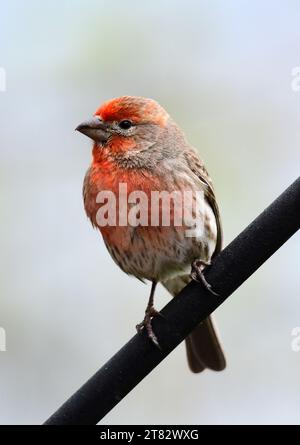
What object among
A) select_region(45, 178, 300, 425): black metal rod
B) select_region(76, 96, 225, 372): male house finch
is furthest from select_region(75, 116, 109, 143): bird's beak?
select_region(45, 178, 300, 425): black metal rod

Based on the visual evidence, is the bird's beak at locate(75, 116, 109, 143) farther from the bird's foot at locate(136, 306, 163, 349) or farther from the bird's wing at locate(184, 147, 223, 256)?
the bird's foot at locate(136, 306, 163, 349)

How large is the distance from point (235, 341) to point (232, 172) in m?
1.28

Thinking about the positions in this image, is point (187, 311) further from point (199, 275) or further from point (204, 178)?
point (204, 178)

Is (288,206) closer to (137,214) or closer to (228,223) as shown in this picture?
(137,214)

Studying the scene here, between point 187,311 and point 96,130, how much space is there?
80.5 inches

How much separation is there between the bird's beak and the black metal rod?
1.88 metres

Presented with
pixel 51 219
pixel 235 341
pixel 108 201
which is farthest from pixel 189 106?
pixel 108 201

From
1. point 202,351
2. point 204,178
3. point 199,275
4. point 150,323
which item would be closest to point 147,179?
point 204,178

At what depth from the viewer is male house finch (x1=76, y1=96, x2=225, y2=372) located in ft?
17.8

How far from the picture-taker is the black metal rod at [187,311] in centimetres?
356

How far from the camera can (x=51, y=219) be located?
744cm

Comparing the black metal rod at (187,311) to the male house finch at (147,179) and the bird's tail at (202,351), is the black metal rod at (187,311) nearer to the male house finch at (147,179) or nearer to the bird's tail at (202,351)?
the male house finch at (147,179)

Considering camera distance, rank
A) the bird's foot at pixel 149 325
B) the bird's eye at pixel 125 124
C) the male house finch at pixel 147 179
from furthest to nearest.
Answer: the bird's eye at pixel 125 124 < the male house finch at pixel 147 179 < the bird's foot at pixel 149 325

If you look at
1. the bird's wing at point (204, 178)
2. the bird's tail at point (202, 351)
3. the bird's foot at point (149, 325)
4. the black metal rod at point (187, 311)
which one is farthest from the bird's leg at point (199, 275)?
the bird's tail at point (202, 351)
